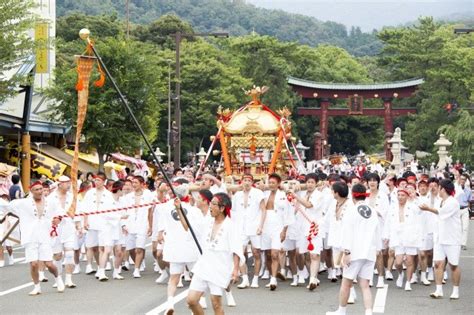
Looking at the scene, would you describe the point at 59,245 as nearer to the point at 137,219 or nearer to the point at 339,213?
the point at 137,219

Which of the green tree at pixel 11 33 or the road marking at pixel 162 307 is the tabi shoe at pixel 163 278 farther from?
the green tree at pixel 11 33

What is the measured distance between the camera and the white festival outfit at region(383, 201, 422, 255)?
15359mm

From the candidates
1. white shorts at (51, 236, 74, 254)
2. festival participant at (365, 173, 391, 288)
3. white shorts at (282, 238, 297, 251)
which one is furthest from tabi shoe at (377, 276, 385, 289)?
white shorts at (51, 236, 74, 254)

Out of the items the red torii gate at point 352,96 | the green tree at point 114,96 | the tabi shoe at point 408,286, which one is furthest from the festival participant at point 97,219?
the red torii gate at point 352,96

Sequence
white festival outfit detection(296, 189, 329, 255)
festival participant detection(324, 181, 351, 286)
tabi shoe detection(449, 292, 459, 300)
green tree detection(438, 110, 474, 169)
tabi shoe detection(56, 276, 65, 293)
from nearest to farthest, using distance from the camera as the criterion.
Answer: festival participant detection(324, 181, 351, 286) → tabi shoe detection(449, 292, 459, 300) → tabi shoe detection(56, 276, 65, 293) → white festival outfit detection(296, 189, 329, 255) → green tree detection(438, 110, 474, 169)

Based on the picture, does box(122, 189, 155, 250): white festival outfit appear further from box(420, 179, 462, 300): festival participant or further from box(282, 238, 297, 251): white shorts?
box(420, 179, 462, 300): festival participant

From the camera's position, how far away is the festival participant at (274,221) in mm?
15438

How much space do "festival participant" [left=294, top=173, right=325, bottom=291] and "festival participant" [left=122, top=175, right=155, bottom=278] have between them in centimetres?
271

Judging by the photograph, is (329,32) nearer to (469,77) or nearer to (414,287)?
(469,77)

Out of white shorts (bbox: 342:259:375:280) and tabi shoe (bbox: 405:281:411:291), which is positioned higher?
white shorts (bbox: 342:259:375:280)

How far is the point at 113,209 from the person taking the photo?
654 inches

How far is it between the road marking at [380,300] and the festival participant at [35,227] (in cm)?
475

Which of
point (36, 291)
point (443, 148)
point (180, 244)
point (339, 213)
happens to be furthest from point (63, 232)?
point (443, 148)

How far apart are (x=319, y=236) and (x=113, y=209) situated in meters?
3.66
